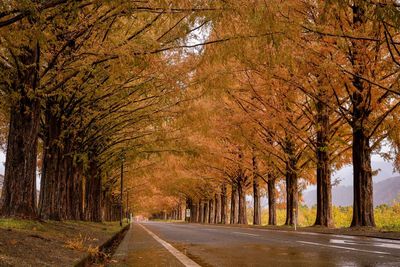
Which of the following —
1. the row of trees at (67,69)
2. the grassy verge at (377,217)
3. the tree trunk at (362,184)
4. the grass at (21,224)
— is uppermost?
the row of trees at (67,69)

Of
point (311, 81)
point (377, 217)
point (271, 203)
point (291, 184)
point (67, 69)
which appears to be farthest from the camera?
point (271, 203)

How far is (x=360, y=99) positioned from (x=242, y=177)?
20562mm

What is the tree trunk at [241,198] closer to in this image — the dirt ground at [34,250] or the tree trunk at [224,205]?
the tree trunk at [224,205]

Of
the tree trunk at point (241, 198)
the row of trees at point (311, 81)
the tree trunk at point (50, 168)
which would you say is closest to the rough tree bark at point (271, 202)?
the row of trees at point (311, 81)

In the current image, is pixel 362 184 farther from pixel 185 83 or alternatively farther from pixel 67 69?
pixel 67 69

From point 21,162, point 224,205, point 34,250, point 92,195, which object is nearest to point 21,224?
point 21,162

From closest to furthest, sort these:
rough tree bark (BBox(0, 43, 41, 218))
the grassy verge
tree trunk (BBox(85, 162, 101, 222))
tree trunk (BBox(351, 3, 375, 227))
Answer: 1. rough tree bark (BBox(0, 43, 41, 218))
2. tree trunk (BBox(351, 3, 375, 227))
3. the grassy verge
4. tree trunk (BBox(85, 162, 101, 222))

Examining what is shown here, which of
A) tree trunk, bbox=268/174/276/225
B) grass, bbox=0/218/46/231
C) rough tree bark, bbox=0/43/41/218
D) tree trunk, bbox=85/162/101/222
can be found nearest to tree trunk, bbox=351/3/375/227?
rough tree bark, bbox=0/43/41/218

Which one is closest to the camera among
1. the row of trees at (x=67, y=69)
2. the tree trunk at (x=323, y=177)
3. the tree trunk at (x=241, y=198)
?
the row of trees at (x=67, y=69)

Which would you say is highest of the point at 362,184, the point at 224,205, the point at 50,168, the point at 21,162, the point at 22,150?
the point at 22,150

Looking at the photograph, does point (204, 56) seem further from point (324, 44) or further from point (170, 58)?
point (324, 44)

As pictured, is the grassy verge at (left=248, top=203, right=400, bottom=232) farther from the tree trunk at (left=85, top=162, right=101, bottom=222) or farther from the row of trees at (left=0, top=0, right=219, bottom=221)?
the tree trunk at (left=85, top=162, right=101, bottom=222)

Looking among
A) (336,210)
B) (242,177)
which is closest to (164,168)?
(242,177)

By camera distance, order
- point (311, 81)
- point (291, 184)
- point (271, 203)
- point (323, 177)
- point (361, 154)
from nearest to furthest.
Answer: point (361, 154), point (311, 81), point (323, 177), point (291, 184), point (271, 203)
